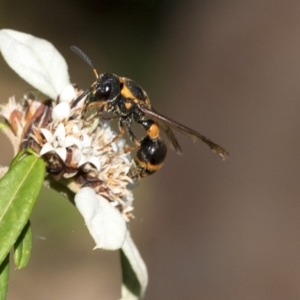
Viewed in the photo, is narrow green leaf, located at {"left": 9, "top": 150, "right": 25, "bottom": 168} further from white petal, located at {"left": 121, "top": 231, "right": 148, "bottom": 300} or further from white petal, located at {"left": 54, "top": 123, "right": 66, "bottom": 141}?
white petal, located at {"left": 121, "top": 231, "right": 148, "bottom": 300}

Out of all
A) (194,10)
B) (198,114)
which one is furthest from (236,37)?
(198,114)

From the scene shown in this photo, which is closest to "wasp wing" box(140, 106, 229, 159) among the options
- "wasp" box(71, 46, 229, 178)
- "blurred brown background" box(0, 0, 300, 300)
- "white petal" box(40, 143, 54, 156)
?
"wasp" box(71, 46, 229, 178)

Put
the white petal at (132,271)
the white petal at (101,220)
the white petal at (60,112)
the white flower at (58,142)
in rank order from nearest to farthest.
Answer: the white petal at (101,220) → the white flower at (58,142) → the white petal at (60,112) → the white petal at (132,271)

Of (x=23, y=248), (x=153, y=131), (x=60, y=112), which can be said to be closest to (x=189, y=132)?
(x=153, y=131)

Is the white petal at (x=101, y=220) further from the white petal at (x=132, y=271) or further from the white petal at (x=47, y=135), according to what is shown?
the white petal at (x=132, y=271)

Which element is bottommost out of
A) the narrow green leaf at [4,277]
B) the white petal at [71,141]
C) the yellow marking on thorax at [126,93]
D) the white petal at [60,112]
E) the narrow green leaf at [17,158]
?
the narrow green leaf at [4,277]

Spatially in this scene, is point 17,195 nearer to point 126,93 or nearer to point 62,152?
point 62,152

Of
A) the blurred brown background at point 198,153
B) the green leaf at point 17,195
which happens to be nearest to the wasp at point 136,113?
the green leaf at point 17,195
